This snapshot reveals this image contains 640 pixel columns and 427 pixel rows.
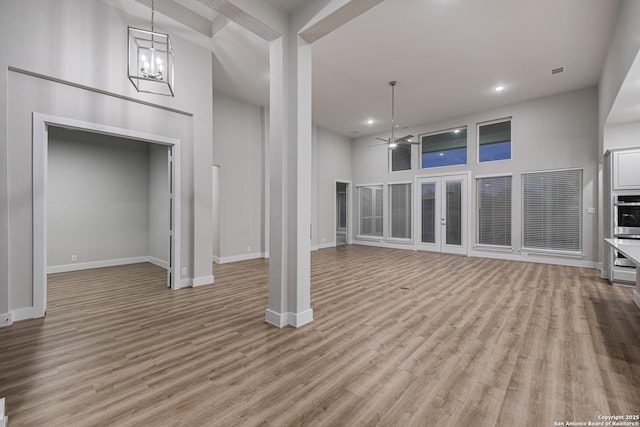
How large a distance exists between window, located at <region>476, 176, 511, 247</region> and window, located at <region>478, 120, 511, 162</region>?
595 millimetres

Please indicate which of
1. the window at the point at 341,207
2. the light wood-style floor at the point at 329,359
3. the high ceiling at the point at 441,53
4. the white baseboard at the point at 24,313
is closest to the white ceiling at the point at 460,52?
the high ceiling at the point at 441,53

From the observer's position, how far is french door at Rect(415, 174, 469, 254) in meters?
7.75

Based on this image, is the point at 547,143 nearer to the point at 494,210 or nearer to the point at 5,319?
→ the point at 494,210

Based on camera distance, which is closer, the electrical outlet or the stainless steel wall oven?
the electrical outlet

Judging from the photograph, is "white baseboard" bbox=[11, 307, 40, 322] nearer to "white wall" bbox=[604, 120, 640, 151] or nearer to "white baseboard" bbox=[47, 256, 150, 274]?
"white baseboard" bbox=[47, 256, 150, 274]

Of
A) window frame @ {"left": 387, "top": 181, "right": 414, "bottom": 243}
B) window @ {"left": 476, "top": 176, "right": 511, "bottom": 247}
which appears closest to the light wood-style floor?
window @ {"left": 476, "top": 176, "right": 511, "bottom": 247}

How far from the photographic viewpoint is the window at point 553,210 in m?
6.17

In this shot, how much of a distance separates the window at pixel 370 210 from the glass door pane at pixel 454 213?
2227 mm

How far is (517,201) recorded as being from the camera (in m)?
6.91

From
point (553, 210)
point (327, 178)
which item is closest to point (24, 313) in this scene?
point (327, 178)

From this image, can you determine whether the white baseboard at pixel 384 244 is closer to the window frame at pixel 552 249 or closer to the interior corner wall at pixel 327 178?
the interior corner wall at pixel 327 178

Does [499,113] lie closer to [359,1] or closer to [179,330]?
[359,1]

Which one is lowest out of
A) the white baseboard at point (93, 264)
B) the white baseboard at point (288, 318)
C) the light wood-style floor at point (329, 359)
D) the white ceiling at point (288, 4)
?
the light wood-style floor at point (329, 359)

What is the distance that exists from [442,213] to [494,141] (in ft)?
7.68
